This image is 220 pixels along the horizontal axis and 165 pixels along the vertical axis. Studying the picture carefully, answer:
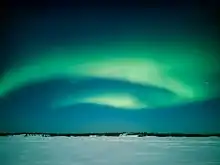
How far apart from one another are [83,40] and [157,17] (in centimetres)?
45

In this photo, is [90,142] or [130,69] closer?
[130,69]

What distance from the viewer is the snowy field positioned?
258 cm

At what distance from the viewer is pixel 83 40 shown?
2580 mm

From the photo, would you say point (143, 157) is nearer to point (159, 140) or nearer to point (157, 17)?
point (159, 140)

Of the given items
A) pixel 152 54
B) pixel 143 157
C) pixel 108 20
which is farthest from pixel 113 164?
pixel 108 20

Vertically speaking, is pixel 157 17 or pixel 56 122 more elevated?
pixel 157 17

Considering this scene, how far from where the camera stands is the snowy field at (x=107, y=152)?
2.58m

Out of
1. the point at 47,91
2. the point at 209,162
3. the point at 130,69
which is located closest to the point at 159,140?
the point at 209,162

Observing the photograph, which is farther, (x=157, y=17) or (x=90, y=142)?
(x=90, y=142)

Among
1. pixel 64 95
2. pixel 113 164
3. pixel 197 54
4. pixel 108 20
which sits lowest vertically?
pixel 113 164

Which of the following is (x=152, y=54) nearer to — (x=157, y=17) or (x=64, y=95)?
(x=157, y=17)

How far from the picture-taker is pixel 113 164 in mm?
2541

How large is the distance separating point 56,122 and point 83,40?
50 centimetres

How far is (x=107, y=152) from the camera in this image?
2943mm
